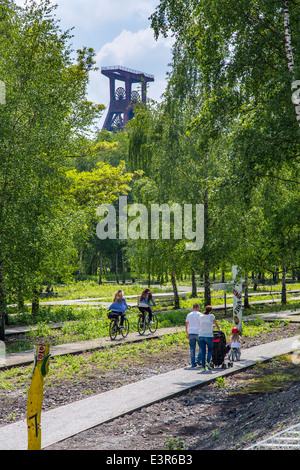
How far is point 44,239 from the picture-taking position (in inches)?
596

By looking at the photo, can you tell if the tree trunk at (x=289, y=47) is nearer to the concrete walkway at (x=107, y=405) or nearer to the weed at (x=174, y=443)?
the concrete walkway at (x=107, y=405)

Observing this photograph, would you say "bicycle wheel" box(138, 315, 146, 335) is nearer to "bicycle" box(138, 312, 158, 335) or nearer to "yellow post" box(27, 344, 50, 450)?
"bicycle" box(138, 312, 158, 335)

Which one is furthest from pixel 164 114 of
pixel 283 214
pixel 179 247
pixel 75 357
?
pixel 75 357

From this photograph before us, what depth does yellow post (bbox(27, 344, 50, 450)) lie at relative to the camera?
17.6 ft

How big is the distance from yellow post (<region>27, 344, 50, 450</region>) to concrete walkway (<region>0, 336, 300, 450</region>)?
2.42ft

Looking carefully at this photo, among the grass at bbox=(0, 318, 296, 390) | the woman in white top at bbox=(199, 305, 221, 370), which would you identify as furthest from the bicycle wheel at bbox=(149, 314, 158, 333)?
the woman in white top at bbox=(199, 305, 221, 370)

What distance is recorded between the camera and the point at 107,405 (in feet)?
26.1

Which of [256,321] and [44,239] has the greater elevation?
[44,239]

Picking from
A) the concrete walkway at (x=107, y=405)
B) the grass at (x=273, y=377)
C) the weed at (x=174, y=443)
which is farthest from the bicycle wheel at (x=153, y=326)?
the weed at (x=174, y=443)

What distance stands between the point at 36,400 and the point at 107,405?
110 inches

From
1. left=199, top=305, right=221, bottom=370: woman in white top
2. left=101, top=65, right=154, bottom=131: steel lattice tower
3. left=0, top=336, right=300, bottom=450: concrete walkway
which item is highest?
left=101, top=65, right=154, bottom=131: steel lattice tower

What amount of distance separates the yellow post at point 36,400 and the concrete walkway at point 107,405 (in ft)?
2.42
